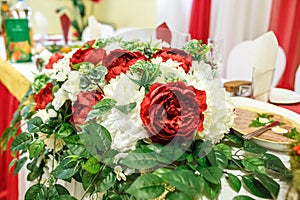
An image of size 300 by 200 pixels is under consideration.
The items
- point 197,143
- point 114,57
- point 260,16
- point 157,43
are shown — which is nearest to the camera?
point 197,143

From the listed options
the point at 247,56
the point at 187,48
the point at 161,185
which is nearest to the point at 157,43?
the point at 187,48

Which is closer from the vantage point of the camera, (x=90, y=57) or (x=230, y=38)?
(x=90, y=57)

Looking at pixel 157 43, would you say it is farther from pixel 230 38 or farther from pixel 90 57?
pixel 230 38

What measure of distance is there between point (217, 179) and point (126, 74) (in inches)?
10.2

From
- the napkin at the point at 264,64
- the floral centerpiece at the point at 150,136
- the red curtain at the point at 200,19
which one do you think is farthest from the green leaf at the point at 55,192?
the red curtain at the point at 200,19

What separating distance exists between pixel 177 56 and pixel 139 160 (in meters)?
0.27

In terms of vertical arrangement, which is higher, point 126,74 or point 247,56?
point 126,74

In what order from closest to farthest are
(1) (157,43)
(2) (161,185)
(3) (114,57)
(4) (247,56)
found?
(2) (161,185), (3) (114,57), (1) (157,43), (4) (247,56)

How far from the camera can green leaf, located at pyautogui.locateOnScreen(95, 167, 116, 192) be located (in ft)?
2.00

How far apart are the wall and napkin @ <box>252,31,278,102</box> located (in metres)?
2.16

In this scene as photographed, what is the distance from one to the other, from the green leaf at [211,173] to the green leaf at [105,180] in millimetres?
151

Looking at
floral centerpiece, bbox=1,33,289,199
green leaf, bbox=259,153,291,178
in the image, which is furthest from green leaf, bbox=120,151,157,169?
green leaf, bbox=259,153,291,178

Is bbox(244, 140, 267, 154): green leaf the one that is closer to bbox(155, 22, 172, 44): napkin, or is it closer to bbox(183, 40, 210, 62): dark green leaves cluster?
bbox(183, 40, 210, 62): dark green leaves cluster

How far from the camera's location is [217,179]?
1.84 feet
